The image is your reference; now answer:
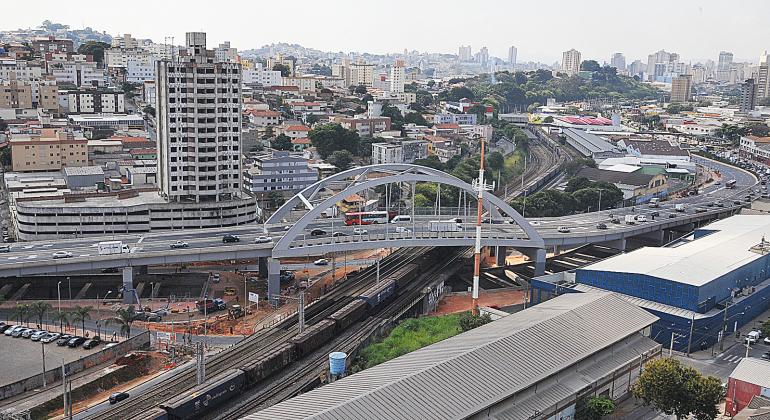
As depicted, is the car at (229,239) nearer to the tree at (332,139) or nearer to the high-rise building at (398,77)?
the tree at (332,139)

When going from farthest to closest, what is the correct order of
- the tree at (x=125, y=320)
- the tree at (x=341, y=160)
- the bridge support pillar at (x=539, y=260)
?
the tree at (x=341, y=160)
the bridge support pillar at (x=539, y=260)
the tree at (x=125, y=320)

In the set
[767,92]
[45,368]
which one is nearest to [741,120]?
[767,92]

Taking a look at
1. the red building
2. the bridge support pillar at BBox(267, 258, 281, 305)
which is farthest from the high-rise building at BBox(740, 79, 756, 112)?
the red building

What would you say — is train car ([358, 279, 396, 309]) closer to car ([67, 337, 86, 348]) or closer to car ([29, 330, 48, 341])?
car ([67, 337, 86, 348])

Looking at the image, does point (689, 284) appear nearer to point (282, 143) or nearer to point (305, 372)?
point (305, 372)

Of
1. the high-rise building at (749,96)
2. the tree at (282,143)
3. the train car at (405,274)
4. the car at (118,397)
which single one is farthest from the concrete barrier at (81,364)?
the high-rise building at (749,96)

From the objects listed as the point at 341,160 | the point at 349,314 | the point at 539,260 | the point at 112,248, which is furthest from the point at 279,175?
the point at 349,314

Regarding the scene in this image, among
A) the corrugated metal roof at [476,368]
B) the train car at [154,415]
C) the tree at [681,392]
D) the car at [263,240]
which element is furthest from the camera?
the car at [263,240]
